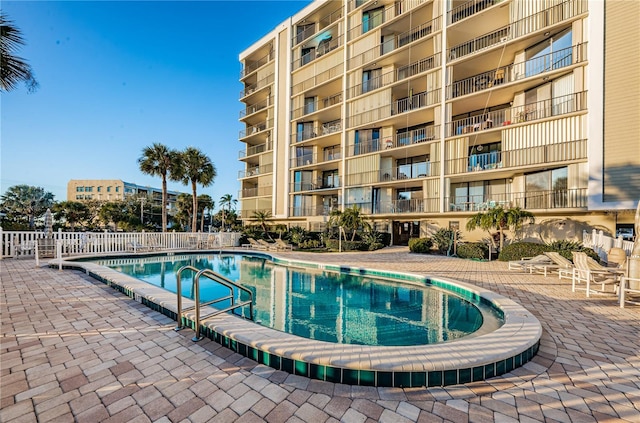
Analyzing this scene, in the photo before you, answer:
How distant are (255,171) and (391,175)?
591 inches

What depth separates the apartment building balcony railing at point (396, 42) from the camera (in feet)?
56.3

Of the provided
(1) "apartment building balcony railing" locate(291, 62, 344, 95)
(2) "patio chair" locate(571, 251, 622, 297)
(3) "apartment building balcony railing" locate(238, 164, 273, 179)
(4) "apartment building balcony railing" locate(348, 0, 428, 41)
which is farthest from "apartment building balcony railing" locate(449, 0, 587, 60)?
(3) "apartment building balcony railing" locate(238, 164, 273, 179)

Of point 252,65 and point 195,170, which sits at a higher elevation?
point 252,65

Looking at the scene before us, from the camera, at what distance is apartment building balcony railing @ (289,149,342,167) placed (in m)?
23.2

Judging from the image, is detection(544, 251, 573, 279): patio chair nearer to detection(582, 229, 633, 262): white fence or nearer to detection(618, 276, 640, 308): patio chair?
detection(618, 276, 640, 308): patio chair

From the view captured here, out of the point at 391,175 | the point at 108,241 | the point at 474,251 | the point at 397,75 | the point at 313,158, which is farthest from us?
the point at 313,158

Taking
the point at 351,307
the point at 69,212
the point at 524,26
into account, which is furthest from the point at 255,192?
the point at 69,212

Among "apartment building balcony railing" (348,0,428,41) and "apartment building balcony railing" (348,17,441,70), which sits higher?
"apartment building balcony railing" (348,0,428,41)

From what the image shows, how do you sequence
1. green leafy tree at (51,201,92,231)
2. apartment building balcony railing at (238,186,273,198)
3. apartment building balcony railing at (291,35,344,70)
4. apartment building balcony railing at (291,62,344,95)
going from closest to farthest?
apartment building balcony railing at (291,62,344,95), apartment building balcony railing at (291,35,344,70), apartment building balcony railing at (238,186,273,198), green leafy tree at (51,201,92,231)

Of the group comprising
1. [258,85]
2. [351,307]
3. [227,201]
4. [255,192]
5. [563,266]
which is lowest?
[351,307]

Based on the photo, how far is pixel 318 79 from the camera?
74.4ft

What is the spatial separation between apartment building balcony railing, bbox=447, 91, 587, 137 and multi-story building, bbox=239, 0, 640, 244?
0.06 metres

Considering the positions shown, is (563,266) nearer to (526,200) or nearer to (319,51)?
(526,200)

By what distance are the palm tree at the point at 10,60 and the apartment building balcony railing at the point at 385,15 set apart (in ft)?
63.0
